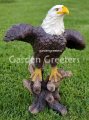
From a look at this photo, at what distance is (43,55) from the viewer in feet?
8.14

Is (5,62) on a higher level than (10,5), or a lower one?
higher

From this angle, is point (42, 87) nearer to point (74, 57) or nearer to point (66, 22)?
point (74, 57)

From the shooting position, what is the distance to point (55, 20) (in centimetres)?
239

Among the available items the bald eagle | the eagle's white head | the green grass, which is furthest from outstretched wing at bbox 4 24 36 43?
the green grass

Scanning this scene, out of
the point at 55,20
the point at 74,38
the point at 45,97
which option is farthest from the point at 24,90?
the point at 55,20

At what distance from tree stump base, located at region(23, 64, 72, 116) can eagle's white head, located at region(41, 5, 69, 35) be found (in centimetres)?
42

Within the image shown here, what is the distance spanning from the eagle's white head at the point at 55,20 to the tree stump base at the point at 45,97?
0.42 metres

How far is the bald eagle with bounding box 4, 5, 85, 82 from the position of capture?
93.4 inches

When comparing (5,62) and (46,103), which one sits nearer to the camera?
(46,103)

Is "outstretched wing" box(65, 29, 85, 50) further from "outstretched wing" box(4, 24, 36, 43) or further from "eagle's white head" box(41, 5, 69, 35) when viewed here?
"outstretched wing" box(4, 24, 36, 43)

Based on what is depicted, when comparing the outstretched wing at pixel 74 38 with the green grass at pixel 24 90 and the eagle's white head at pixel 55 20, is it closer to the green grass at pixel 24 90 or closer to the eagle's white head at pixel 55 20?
the eagle's white head at pixel 55 20

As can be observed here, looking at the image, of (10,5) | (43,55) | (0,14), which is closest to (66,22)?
(0,14)

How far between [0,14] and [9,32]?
415 cm

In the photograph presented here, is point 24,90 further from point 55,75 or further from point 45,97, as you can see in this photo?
point 55,75
